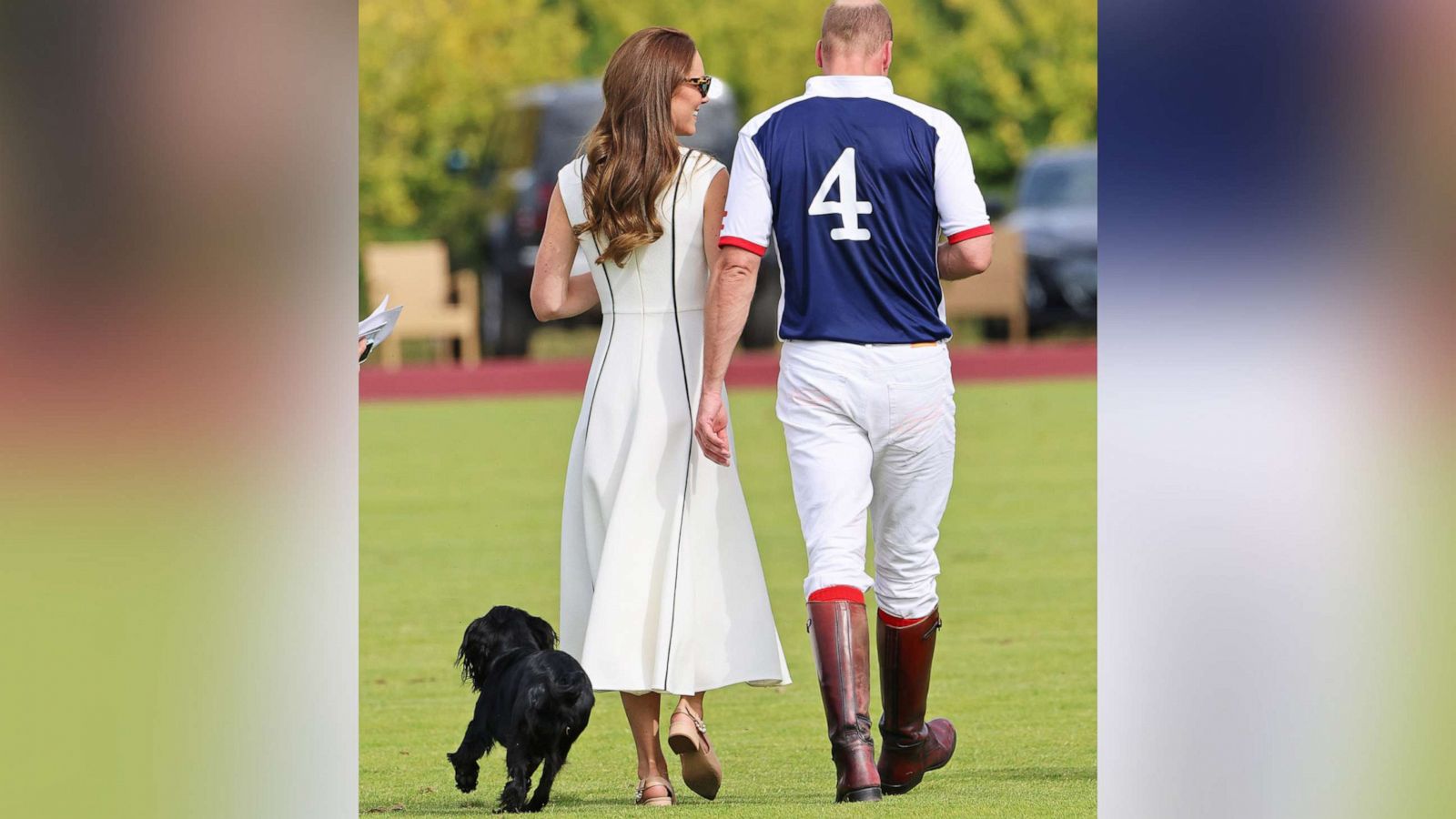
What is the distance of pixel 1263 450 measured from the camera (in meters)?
4.09

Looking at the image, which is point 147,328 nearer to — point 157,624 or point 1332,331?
point 157,624

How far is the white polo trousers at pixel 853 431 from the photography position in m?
5.59

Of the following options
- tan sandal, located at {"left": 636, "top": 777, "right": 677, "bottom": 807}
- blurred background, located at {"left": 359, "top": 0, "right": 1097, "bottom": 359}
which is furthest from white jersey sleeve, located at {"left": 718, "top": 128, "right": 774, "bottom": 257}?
blurred background, located at {"left": 359, "top": 0, "right": 1097, "bottom": 359}

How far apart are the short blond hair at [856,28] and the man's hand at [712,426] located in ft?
3.14

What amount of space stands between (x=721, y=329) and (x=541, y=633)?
3.07 feet

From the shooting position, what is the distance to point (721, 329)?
5.57 meters

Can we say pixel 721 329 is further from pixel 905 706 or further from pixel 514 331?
pixel 514 331

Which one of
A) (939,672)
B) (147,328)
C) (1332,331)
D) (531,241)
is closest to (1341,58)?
(1332,331)

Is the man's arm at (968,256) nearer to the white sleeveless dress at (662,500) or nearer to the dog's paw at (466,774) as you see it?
the white sleeveless dress at (662,500)

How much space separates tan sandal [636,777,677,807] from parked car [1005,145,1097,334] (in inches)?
845

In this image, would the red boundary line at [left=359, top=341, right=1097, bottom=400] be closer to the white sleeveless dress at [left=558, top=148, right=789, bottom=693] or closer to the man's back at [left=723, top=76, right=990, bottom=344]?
the white sleeveless dress at [left=558, top=148, right=789, bottom=693]

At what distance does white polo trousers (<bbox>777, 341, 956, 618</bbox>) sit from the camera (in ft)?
18.3

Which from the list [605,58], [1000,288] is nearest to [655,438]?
[1000,288]

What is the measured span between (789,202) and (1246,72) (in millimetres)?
1726
